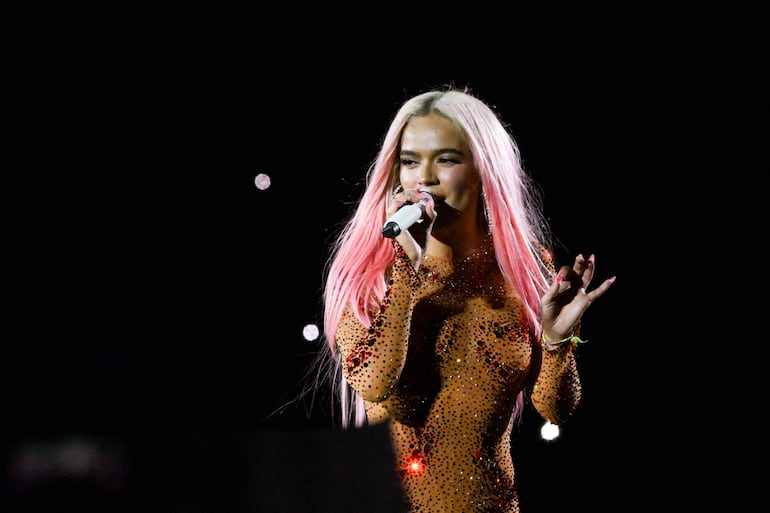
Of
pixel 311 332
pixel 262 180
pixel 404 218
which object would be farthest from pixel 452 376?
pixel 262 180

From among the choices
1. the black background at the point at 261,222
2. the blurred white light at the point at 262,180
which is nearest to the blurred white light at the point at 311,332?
the black background at the point at 261,222

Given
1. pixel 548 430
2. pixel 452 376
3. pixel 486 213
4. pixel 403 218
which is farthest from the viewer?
pixel 548 430

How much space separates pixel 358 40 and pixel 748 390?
1507 mm

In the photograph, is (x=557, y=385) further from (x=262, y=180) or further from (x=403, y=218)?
(x=262, y=180)

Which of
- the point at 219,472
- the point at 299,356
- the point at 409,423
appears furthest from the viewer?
the point at 299,356

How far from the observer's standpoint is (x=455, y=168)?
145 cm

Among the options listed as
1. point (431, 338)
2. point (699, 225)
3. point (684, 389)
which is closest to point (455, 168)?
point (431, 338)

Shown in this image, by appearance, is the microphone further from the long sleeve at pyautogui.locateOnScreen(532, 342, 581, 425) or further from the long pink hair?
the long sleeve at pyautogui.locateOnScreen(532, 342, 581, 425)

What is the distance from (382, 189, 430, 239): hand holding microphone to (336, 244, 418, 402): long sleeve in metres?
0.11

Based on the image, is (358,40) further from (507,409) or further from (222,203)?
(507,409)

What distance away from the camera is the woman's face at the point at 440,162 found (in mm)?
1453

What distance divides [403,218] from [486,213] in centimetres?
30

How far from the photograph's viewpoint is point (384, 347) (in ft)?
4.35

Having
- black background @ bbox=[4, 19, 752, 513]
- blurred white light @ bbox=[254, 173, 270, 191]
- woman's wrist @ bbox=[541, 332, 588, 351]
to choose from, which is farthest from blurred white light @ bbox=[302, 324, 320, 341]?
woman's wrist @ bbox=[541, 332, 588, 351]
